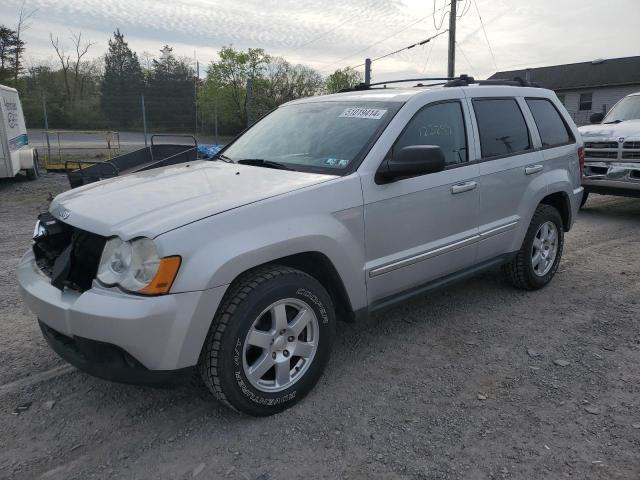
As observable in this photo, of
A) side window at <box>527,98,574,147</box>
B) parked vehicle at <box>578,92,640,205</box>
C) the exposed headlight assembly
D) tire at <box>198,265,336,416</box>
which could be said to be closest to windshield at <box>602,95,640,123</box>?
parked vehicle at <box>578,92,640,205</box>

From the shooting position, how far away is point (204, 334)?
2.48 m

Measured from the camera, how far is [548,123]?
4691mm

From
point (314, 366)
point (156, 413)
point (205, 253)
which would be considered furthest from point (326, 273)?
point (156, 413)

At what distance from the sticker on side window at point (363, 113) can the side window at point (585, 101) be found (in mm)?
37942

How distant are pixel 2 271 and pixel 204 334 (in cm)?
392

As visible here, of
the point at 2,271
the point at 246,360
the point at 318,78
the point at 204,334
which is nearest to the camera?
the point at 204,334

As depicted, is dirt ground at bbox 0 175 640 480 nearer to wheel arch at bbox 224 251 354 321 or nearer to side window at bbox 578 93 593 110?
wheel arch at bbox 224 251 354 321

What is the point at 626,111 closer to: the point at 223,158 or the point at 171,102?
the point at 223,158

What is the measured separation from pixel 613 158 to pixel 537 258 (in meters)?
4.29

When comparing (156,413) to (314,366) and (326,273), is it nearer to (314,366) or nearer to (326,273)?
(314,366)

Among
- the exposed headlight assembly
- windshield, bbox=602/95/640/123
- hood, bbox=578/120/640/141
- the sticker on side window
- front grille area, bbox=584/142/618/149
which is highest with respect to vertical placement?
windshield, bbox=602/95/640/123

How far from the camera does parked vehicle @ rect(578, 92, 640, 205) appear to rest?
25.0 ft

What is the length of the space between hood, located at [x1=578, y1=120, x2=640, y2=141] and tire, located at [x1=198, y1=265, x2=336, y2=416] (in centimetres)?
697

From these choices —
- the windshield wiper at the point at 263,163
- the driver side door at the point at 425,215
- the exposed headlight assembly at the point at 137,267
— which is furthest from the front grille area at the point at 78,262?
the driver side door at the point at 425,215
